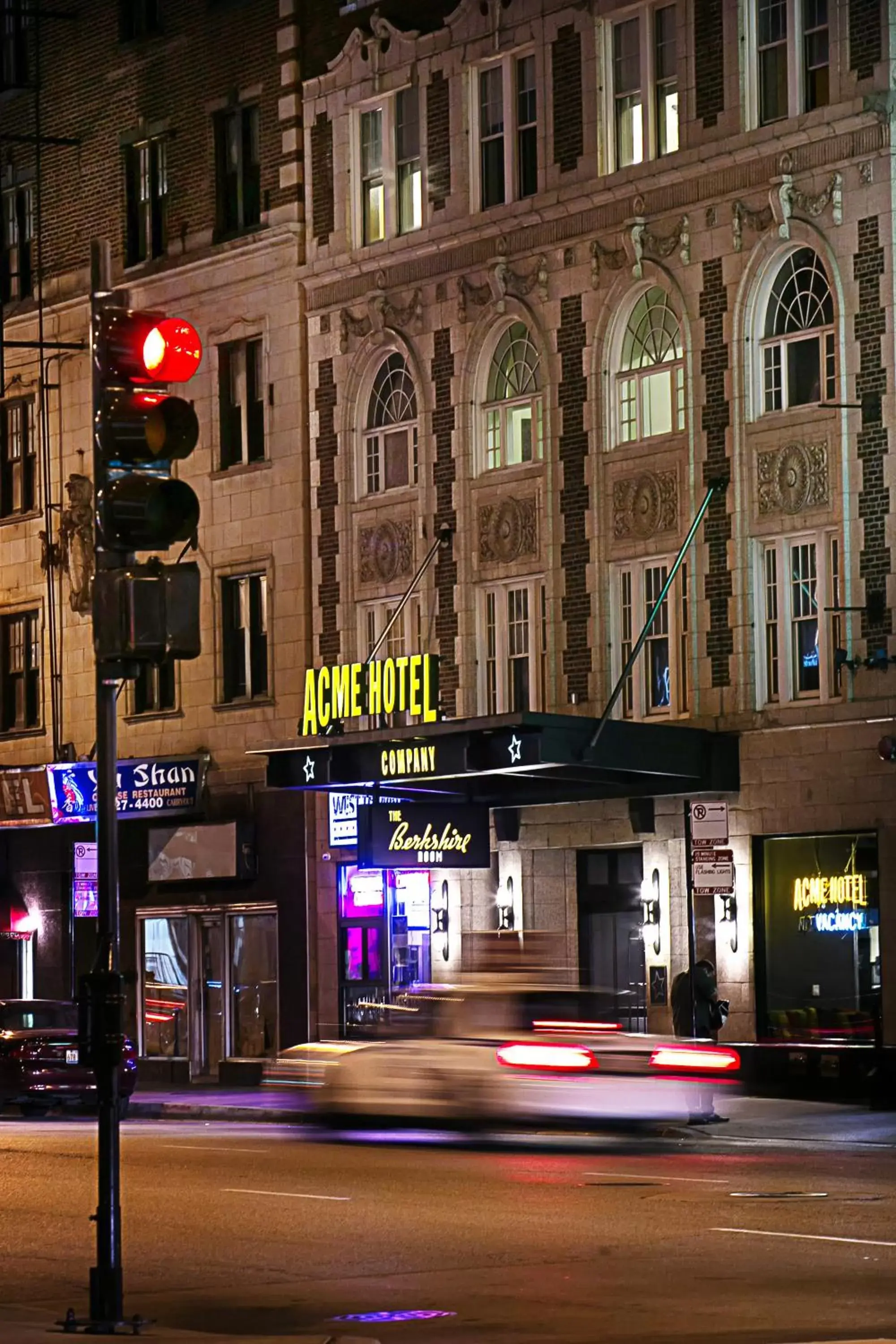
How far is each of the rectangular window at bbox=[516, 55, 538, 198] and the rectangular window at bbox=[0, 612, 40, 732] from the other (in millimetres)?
13203

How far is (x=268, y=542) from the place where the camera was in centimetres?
3906

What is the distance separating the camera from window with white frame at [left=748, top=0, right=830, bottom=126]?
103 ft

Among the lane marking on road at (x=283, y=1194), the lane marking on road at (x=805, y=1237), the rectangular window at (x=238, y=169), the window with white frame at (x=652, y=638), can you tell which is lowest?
the lane marking on road at (x=283, y=1194)

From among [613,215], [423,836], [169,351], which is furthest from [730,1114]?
[169,351]

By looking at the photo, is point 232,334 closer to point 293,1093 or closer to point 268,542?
point 268,542

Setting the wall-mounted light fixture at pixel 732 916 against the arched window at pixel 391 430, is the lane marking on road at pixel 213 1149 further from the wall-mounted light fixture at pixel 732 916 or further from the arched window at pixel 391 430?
the arched window at pixel 391 430

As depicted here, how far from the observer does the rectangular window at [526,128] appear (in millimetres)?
35219

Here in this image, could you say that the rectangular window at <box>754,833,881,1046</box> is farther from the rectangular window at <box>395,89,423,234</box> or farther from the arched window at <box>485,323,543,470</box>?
the rectangular window at <box>395,89,423,234</box>

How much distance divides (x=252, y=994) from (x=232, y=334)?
10.5 meters

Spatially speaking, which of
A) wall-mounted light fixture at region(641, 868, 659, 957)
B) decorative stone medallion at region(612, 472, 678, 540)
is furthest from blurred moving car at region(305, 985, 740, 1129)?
decorative stone medallion at region(612, 472, 678, 540)

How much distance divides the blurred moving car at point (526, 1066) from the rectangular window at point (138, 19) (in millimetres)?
23154

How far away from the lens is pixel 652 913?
33156mm

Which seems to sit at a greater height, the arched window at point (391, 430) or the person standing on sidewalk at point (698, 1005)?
the arched window at point (391, 430)

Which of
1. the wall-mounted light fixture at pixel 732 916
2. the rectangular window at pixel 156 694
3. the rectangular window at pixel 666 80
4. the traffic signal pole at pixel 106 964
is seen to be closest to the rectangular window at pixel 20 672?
the rectangular window at pixel 156 694
